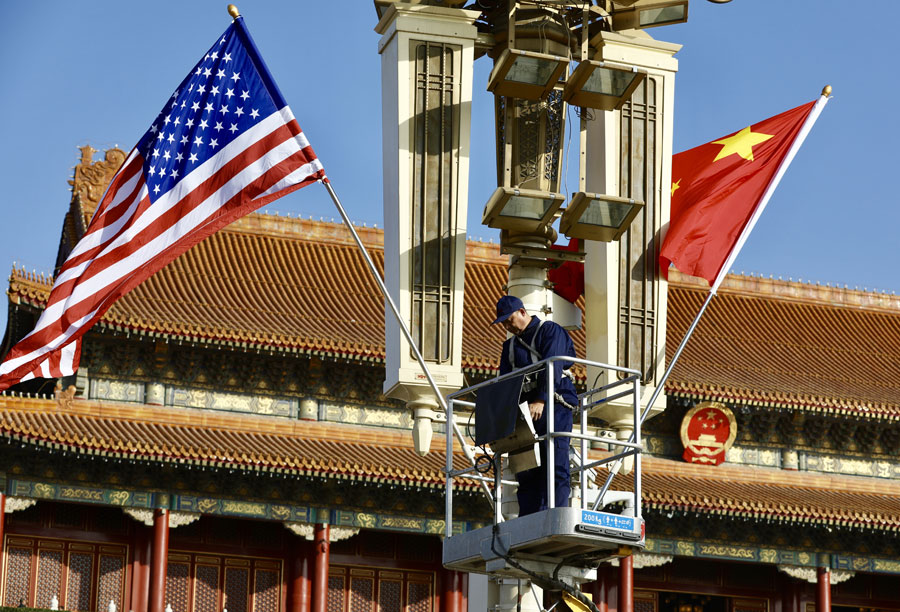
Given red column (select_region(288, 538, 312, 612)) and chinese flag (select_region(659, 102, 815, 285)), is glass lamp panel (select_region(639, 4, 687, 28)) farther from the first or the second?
red column (select_region(288, 538, 312, 612))

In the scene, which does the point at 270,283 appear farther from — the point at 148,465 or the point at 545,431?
the point at 545,431

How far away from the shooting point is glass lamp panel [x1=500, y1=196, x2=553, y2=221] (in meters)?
11.8

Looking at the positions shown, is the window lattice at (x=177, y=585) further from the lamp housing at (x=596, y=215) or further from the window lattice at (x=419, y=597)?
the lamp housing at (x=596, y=215)

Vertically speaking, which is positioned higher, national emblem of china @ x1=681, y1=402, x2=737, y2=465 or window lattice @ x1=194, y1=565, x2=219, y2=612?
national emblem of china @ x1=681, y1=402, x2=737, y2=465

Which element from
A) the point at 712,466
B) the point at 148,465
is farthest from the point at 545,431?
the point at 712,466

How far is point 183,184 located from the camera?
13570 millimetres

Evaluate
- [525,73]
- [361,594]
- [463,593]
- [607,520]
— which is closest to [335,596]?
[361,594]

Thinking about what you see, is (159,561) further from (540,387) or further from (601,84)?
(540,387)

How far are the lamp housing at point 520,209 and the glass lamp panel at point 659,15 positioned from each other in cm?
211

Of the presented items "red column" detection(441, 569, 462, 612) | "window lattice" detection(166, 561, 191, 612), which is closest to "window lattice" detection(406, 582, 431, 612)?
"red column" detection(441, 569, 462, 612)

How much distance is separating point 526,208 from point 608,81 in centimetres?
130

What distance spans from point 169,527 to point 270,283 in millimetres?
5684

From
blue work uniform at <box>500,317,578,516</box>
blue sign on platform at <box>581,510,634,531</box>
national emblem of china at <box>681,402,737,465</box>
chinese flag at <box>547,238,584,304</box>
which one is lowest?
blue sign on platform at <box>581,510,634,531</box>

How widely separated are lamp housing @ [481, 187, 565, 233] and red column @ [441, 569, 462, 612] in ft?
52.6
